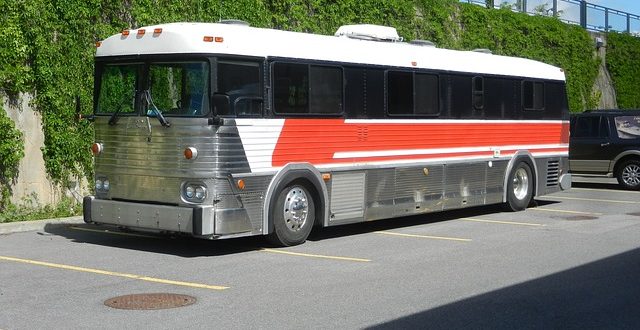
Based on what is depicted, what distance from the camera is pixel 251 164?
453 inches

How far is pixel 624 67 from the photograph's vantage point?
3591 centimetres

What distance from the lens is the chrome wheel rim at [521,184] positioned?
17406 millimetres

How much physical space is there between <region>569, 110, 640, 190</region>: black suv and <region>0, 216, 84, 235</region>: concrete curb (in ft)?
45.4

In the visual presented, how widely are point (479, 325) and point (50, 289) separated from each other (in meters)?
4.38

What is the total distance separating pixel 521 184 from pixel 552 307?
942 centimetres

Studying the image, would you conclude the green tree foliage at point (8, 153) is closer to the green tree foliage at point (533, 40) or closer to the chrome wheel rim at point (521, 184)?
the chrome wheel rim at point (521, 184)

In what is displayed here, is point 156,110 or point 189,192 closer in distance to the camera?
point 189,192

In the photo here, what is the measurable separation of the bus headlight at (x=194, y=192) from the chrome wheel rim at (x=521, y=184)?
26.7 feet

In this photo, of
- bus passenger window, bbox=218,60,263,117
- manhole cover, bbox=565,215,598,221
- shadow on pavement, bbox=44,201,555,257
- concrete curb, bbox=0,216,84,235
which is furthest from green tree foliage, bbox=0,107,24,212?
manhole cover, bbox=565,215,598,221

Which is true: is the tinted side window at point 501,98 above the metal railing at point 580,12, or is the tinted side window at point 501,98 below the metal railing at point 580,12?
below

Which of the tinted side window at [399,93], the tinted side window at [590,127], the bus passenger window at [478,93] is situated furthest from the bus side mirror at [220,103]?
the tinted side window at [590,127]

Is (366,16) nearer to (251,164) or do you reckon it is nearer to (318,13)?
(318,13)

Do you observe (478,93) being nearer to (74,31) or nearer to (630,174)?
(74,31)

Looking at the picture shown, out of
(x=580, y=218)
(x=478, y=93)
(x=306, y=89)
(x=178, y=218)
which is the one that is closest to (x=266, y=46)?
(x=306, y=89)
